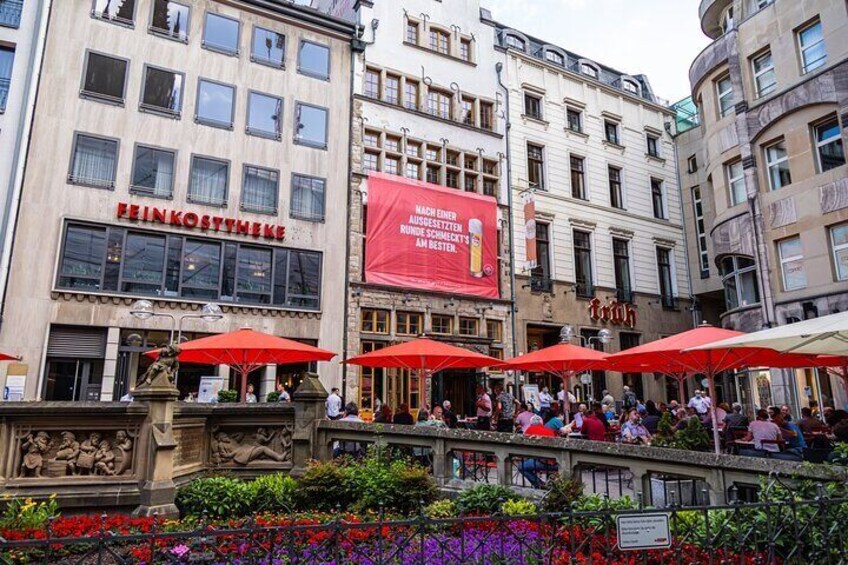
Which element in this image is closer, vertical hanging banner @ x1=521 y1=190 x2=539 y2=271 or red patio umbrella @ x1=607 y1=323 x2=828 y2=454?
red patio umbrella @ x1=607 y1=323 x2=828 y2=454

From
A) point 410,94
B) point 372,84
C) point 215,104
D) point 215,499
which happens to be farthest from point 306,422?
point 410,94

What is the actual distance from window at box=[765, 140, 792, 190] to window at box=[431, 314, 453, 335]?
13.4m

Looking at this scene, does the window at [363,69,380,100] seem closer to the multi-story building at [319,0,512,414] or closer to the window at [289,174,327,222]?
the multi-story building at [319,0,512,414]

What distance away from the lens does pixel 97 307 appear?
1919cm

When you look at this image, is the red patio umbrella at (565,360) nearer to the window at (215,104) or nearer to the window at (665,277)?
the window at (215,104)

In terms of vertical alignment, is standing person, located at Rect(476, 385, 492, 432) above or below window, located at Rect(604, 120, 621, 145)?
below

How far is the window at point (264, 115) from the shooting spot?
2334 centimetres

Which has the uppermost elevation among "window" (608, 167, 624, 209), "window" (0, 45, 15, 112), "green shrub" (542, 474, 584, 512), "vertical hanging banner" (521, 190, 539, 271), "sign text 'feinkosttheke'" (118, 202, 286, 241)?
"window" (608, 167, 624, 209)

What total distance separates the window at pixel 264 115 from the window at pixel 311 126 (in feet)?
2.47

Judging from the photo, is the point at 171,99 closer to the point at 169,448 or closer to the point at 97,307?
the point at 97,307

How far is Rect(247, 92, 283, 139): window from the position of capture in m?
23.3

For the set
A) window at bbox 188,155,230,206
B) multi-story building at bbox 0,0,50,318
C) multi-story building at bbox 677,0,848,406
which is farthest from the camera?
window at bbox 188,155,230,206

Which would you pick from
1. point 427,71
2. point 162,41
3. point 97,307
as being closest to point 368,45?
point 427,71

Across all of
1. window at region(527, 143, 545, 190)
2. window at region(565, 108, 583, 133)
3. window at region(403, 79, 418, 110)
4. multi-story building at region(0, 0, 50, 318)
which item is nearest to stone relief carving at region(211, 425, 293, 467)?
multi-story building at region(0, 0, 50, 318)
